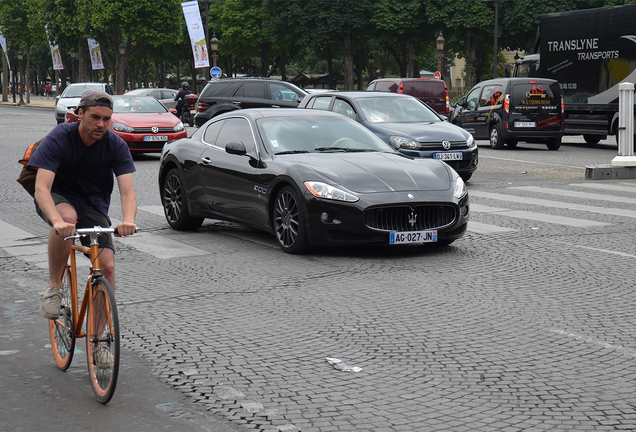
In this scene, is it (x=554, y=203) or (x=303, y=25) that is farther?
(x=303, y=25)

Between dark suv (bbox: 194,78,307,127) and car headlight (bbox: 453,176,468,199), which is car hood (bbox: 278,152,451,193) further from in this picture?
dark suv (bbox: 194,78,307,127)

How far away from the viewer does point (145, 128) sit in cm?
2025

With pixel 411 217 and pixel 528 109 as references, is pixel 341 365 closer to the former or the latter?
pixel 411 217

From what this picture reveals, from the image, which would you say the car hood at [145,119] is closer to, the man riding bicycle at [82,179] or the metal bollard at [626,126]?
the metal bollard at [626,126]

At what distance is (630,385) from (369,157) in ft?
15.7

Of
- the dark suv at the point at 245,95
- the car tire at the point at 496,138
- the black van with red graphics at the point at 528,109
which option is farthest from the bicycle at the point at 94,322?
the dark suv at the point at 245,95

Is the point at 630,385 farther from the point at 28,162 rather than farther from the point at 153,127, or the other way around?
the point at 153,127

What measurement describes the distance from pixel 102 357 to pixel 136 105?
18263 millimetres

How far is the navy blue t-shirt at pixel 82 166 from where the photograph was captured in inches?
183

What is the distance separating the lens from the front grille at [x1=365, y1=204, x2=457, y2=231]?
8.09m

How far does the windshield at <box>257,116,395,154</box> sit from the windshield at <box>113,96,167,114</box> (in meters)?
12.7

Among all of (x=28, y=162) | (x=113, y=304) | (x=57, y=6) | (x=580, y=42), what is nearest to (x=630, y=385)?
(x=113, y=304)

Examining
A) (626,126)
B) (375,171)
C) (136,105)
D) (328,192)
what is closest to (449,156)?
(626,126)

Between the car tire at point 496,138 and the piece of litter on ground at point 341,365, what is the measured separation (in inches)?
740
